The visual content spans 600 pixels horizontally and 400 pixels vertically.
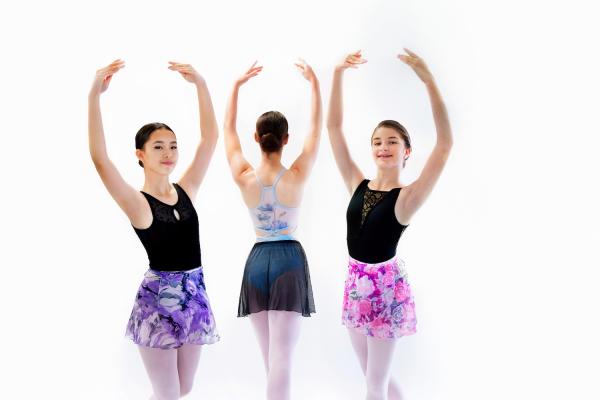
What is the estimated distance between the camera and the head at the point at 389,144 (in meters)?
4.25

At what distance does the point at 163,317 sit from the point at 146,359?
0.25 metres

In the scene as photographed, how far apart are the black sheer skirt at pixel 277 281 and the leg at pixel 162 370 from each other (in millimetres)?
506

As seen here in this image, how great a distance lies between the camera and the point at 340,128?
446 cm

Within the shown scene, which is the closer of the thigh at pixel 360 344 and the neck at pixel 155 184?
the neck at pixel 155 184

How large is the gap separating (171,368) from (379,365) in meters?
1.13

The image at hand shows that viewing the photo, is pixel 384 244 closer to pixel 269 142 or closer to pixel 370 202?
pixel 370 202

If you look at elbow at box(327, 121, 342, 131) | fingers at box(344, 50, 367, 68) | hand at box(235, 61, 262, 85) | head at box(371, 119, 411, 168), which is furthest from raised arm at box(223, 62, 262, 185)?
head at box(371, 119, 411, 168)

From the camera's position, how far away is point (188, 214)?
415 centimetres

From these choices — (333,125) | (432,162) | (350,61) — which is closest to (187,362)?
(333,125)

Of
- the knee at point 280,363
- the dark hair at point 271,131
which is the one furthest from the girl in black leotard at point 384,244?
the dark hair at point 271,131

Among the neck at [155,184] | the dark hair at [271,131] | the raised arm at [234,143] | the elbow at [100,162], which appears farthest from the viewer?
the raised arm at [234,143]

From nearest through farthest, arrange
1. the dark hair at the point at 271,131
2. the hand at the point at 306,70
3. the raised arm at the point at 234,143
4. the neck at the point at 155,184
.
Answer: the neck at the point at 155,184 < the dark hair at the point at 271,131 < the raised arm at the point at 234,143 < the hand at the point at 306,70

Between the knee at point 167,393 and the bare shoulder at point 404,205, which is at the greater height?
the bare shoulder at point 404,205

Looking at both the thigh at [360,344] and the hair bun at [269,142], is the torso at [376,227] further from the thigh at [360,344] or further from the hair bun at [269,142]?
the hair bun at [269,142]
